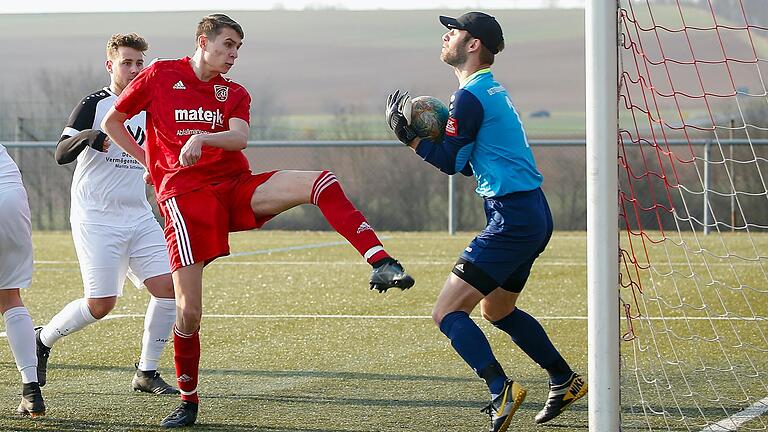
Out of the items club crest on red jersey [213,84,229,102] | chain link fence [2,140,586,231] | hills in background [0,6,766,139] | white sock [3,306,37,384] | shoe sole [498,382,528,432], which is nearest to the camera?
shoe sole [498,382,528,432]

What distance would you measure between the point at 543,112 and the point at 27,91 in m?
11.9

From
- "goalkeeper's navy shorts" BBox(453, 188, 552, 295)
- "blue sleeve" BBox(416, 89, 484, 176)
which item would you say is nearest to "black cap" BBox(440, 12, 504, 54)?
"blue sleeve" BBox(416, 89, 484, 176)

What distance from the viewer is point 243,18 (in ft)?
107

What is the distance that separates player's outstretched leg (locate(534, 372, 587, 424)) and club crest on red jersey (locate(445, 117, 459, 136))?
1.30 metres

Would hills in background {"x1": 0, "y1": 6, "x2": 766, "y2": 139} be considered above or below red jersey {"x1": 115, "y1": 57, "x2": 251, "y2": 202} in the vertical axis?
below

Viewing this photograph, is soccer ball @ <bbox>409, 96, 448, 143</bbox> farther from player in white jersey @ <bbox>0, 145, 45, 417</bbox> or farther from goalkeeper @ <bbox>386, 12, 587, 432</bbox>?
player in white jersey @ <bbox>0, 145, 45, 417</bbox>

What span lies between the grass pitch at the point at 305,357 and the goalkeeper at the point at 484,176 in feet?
1.70

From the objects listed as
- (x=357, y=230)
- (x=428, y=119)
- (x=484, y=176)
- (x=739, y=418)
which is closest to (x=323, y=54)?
(x=428, y=119)

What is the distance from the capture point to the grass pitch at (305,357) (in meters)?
5.80

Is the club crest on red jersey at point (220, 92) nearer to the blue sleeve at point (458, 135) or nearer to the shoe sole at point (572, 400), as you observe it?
the blue sleeve at point (458, 135)

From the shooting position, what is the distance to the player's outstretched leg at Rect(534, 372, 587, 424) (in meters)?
5.62

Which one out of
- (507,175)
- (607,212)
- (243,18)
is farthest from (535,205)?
(243,18)

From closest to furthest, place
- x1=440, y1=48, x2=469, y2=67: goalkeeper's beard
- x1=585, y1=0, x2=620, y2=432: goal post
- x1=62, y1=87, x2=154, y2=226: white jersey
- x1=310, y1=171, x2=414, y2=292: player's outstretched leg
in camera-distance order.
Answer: x1=585, y1=0, x2=620, y2=432: goal post → x1=310, y1=171, x2=414, y2=292: player's outstretched leg → x1=440, y1=48, x2=469, y2=67: goalkeeper's beard → x1=62, y1=87, x2=154, y2=226: white jersey

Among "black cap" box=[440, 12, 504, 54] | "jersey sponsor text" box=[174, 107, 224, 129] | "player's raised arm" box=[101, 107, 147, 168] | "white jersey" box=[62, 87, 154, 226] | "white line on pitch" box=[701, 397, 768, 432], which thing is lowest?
"white line on pitch" box=[701, 397, 768, 432]
